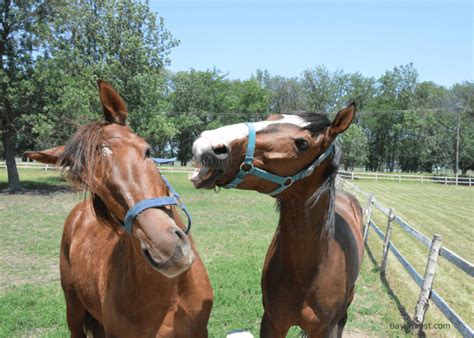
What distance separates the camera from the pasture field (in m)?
4.74

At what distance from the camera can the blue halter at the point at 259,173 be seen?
82.2 inches

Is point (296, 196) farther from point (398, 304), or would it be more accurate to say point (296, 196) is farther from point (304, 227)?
point (398, 304)

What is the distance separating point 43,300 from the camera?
5336 millimetres

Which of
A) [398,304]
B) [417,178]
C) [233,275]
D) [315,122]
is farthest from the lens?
[417,178]

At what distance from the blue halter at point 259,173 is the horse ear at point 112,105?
2.53 feet

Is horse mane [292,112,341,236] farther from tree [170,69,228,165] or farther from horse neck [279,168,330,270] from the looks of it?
tree [170,69,228,165]

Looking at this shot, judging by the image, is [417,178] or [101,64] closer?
[101,64]

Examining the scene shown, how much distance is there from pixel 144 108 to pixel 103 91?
21.4 meters

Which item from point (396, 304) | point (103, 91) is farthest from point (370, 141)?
point (103, 91)

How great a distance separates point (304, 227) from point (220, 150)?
0.90 m

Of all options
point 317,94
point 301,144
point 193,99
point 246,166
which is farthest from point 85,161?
point 193,99

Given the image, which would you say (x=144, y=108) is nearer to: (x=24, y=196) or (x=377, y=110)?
(x=24, y=196)

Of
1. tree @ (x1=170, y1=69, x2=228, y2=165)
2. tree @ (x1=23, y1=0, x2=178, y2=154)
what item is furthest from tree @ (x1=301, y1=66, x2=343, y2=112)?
tree @ (x1=170, y1=69, x2=228, y2=165)

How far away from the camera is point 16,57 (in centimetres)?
1812
